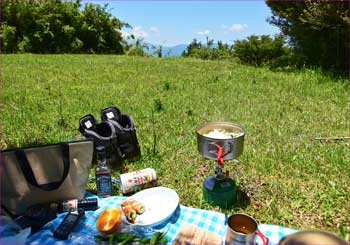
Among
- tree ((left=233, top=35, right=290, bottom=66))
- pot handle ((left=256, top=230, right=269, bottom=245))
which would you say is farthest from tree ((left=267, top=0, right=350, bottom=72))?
pot handle ((left=256, top=230, right=269, bottom=245))

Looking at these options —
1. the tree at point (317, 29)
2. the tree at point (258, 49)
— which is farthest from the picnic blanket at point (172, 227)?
the tree at point (258, 49)

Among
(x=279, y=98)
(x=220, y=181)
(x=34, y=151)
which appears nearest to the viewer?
(x=34, y=151)

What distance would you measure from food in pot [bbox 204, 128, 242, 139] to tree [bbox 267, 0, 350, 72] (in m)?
5.24

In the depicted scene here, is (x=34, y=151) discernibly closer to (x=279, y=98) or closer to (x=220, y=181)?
(x=220, y=181)

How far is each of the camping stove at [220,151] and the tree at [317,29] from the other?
5238 millimetres

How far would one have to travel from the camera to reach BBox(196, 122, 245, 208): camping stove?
7.84ft

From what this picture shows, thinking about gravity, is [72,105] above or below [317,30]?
below

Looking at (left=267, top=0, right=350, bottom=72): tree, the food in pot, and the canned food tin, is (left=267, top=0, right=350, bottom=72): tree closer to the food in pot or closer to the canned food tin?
the food in pot

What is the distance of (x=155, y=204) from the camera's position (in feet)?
8.25

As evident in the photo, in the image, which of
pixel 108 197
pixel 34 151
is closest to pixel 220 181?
pixel 108 197

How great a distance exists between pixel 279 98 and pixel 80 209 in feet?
13.4

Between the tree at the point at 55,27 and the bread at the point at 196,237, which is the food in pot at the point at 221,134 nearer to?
the bread at the point at 196,237

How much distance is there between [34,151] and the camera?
2283 mm

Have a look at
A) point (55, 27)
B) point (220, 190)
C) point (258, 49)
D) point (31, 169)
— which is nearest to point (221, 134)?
point (220, 190)
